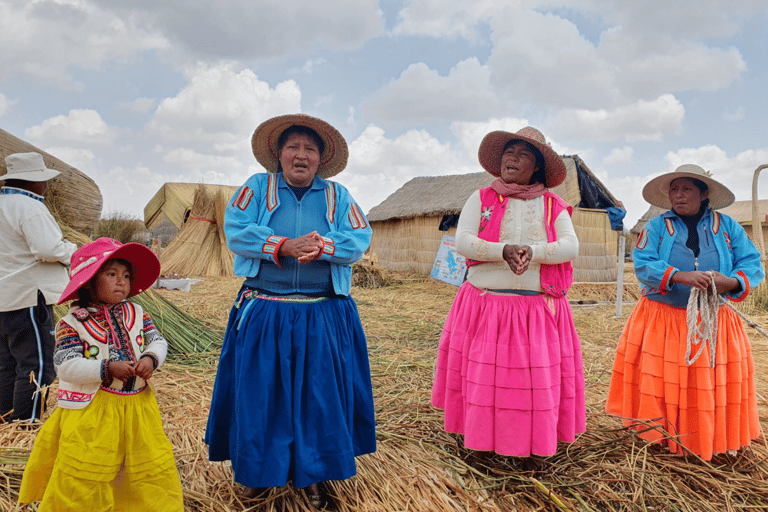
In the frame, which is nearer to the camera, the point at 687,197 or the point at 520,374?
the point at 520,374

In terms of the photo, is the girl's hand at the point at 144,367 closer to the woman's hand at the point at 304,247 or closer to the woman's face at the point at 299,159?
the woman's hand at the point at 304,247

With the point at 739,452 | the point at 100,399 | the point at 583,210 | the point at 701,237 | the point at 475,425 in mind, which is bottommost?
A: the point at 739,452

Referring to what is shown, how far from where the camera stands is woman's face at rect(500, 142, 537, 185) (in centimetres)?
262

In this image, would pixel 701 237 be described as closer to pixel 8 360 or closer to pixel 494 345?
pixel 494 345

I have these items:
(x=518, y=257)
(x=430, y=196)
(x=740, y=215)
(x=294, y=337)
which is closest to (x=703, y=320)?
(x=518, y=257)

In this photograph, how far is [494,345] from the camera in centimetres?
250

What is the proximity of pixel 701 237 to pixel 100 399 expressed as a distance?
3.10 m

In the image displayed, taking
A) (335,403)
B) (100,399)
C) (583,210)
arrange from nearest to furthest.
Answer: (100,399)
(335,403)
(583,210)

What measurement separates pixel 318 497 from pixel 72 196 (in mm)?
3608

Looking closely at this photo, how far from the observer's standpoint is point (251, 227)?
2.09m

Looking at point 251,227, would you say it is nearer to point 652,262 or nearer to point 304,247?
point 304,247

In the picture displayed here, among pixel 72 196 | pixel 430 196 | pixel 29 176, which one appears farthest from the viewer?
pixel 430 196

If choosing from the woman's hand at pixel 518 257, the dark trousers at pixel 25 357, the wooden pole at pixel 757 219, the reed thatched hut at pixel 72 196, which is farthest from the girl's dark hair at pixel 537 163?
the wooden pole at pixel 757 219

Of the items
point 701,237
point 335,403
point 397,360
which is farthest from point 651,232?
point 397,360
